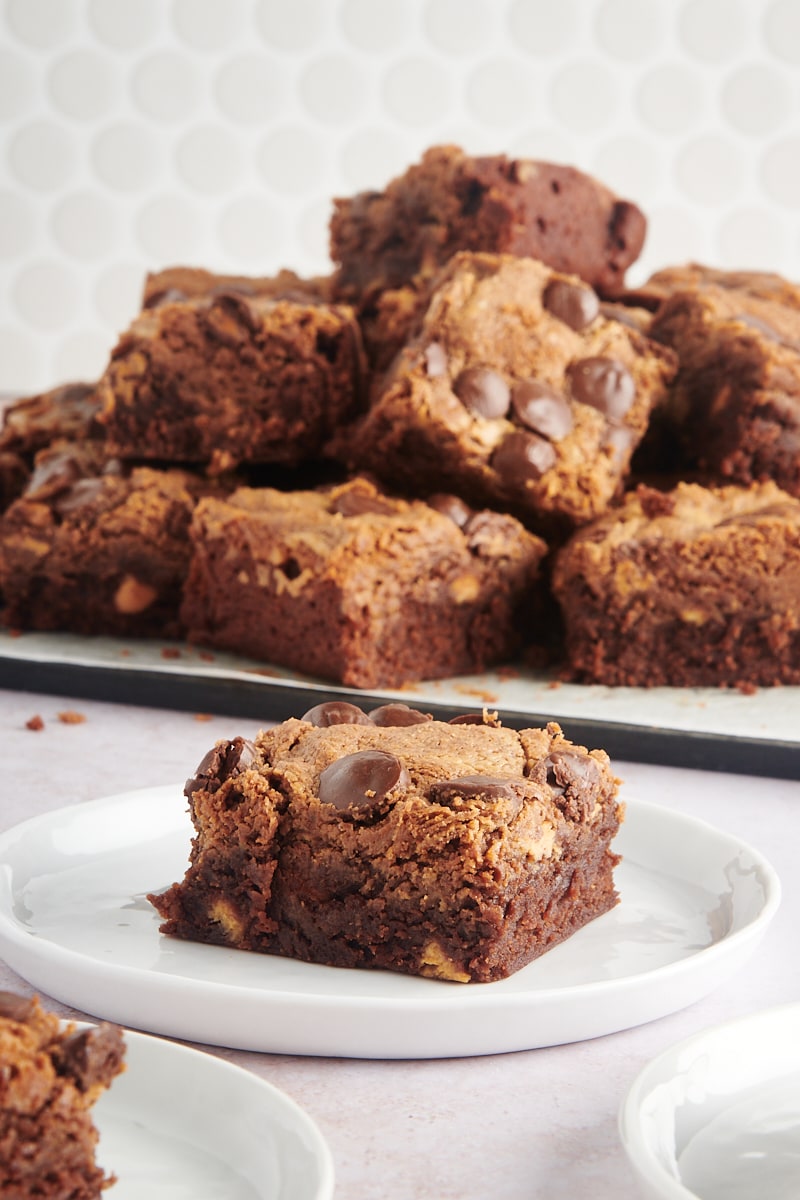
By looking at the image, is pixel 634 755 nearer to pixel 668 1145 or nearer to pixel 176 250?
pixel 668 1145

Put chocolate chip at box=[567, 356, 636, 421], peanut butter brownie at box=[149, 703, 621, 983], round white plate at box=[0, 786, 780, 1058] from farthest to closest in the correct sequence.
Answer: chocolate chip at box=[567, 356, 636, 421] < peanut butter brownie at box=[149, 703, 621, 983] < round white plate at box=[0, 786, 780, 1058]

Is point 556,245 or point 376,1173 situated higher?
point 556,245

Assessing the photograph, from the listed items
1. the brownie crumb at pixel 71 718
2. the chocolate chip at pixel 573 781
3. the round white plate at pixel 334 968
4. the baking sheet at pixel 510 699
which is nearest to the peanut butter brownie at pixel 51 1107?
the round white plate at pixel 334 968

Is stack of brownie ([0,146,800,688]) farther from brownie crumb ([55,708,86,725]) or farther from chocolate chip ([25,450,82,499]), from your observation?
brownie crumb ([55,708,86,725])

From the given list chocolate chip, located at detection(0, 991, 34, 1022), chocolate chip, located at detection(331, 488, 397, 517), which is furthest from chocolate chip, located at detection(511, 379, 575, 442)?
chocolate chip, located at detection(0, 991, 34, 1022)

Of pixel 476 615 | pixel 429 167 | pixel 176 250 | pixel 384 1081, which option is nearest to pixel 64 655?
pixel 476 615

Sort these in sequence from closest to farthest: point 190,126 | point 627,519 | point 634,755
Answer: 1. point 634,755
2. point 627,519
3. point 190,126

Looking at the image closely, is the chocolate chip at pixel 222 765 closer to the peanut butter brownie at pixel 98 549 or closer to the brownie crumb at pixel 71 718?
the brownie crumb at pixel 71 718
